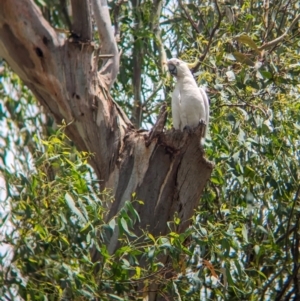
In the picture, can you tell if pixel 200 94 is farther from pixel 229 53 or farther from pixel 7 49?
pixel 7 49

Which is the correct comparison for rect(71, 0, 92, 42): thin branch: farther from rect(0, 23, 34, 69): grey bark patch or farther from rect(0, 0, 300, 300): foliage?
rect(0, 0, 300, 300): foliage

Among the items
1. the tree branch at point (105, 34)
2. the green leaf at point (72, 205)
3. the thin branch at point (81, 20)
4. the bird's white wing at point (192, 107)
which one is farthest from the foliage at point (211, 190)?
the thin branch at point (81, 20)

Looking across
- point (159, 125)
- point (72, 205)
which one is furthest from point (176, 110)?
point (72, 205)

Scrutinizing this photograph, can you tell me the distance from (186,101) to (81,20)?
1.98 ft

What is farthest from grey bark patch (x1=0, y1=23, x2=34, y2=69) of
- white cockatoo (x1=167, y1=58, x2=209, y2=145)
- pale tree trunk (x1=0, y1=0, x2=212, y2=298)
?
white cockatoo (x1=167, y1=58, x2=209, y2=145)

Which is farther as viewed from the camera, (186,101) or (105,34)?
(105,34)

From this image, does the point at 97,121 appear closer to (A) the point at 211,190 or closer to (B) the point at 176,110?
(B) the point at 176,110

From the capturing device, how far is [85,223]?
2.87 m

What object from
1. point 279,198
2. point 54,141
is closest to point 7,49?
point 54,141

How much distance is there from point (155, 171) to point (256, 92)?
899mm

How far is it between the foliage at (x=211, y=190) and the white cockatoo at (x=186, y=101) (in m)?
0.08

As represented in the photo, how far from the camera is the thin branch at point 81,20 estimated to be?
353 centimetres

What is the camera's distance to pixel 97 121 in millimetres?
3588


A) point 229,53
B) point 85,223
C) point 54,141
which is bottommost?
point 85,223
